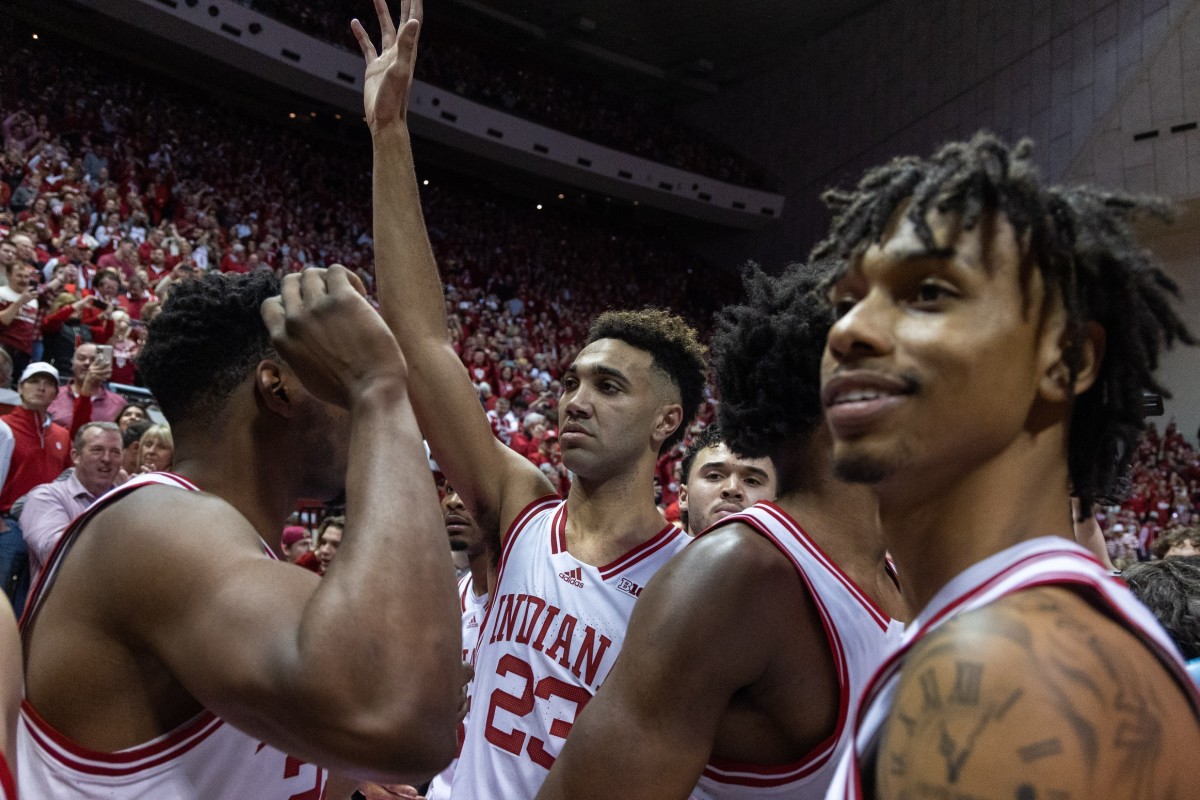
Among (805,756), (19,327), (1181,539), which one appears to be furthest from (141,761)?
(19,327)

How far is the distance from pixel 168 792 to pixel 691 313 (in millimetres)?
22868

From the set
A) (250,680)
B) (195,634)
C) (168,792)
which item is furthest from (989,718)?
(168,792)

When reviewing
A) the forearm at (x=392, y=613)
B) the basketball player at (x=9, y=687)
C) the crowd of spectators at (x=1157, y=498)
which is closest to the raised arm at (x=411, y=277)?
the forearm at (x=392, y=613)

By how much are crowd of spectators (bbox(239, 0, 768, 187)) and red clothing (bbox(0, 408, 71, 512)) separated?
13.7m

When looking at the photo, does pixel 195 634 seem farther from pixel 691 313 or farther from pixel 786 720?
pixel 691 313

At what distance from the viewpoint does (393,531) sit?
148 centimetres

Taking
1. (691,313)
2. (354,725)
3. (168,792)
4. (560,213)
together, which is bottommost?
(168,792)

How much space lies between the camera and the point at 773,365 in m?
2.38

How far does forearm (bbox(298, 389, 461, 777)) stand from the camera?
1.39 m

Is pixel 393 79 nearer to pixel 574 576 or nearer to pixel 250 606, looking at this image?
pixel 574 576

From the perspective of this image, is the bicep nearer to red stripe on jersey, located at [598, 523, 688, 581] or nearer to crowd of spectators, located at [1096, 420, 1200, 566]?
red stripe on jersey, located at [598, 523, 688, 581]

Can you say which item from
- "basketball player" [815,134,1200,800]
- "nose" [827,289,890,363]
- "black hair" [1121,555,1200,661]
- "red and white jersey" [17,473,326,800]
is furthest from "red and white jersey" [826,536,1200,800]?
"black hair" [1121,555,1200,661]

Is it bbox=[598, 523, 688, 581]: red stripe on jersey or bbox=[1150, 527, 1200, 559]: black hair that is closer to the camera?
bbox=[598, 523, 688, 581]: red stripe on jersey

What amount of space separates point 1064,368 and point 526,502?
199cm
